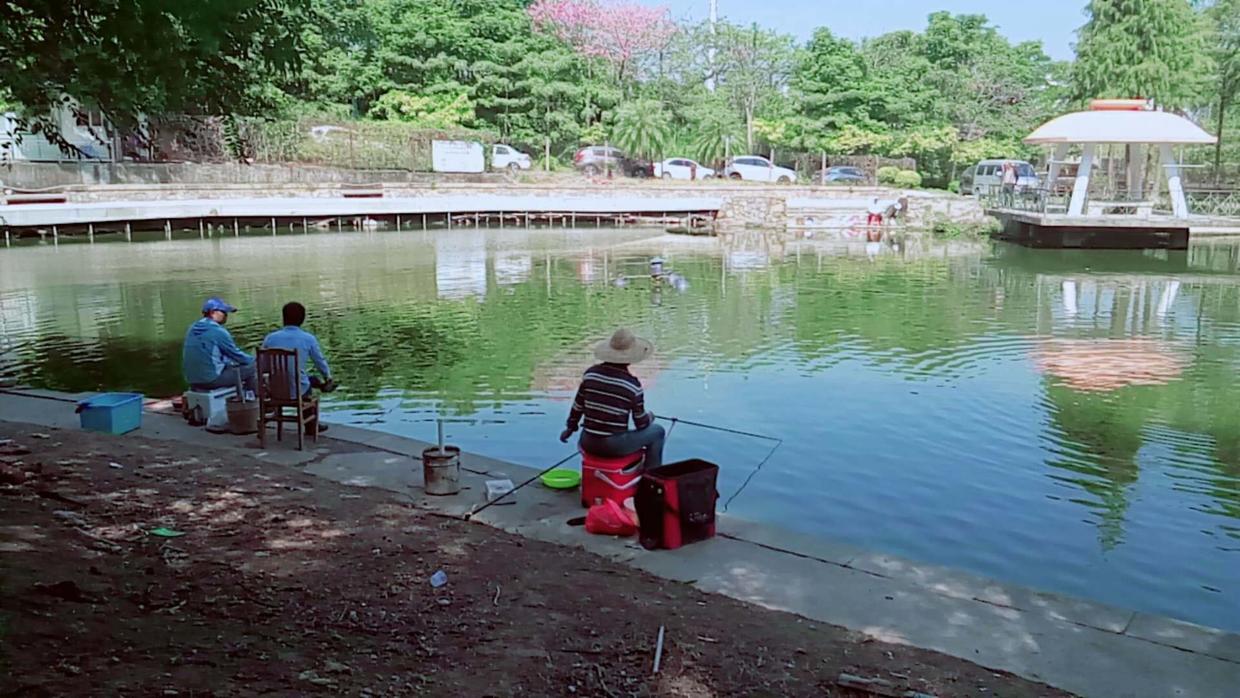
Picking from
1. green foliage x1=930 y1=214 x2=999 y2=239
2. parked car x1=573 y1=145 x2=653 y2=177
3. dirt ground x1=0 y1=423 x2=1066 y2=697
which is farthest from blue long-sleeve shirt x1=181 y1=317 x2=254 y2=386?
parked car x1=573 y1=145 x2=653 y2=177

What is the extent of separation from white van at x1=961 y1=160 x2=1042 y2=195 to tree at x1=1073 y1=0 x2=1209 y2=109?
12.9ft

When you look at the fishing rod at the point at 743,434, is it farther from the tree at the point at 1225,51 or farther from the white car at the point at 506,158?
the tree at the point at 1225,51

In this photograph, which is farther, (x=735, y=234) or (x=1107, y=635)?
(x=735, y=234)

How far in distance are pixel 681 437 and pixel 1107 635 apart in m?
4.34

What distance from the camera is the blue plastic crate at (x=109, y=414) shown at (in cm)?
725

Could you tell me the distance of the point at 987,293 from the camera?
18266mm

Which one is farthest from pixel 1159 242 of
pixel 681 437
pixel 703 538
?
pixel 703 538

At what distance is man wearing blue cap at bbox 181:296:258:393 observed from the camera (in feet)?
24.7

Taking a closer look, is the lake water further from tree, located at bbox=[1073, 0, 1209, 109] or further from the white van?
the white van

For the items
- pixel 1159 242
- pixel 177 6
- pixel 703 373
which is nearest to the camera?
pixel 177 6

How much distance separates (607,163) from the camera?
135 feet

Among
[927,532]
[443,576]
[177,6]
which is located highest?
[177,6]

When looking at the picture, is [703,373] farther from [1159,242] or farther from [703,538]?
[1159,242]

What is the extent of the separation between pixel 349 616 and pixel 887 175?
38.8 metres
